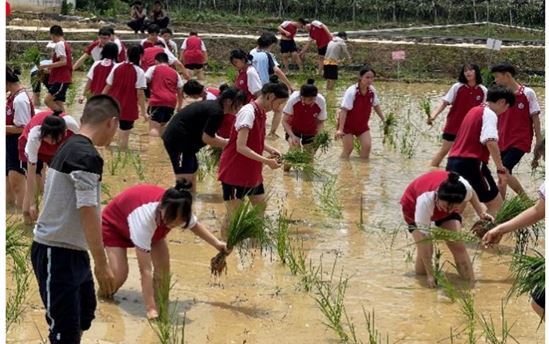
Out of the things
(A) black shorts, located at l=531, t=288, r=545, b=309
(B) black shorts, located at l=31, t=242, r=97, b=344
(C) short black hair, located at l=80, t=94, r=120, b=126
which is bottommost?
(A) black shorts, located at l=531, t=288, r=545, b=309

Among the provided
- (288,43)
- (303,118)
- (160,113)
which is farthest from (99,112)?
(288,43)

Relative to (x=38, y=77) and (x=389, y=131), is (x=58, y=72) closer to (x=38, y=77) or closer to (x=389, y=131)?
(x=38, y=77)

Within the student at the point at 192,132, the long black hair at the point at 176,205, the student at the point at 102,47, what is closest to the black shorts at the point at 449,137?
the student at the point at 192,132

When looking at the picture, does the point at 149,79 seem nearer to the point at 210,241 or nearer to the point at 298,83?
the point at 210,241

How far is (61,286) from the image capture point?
476cm

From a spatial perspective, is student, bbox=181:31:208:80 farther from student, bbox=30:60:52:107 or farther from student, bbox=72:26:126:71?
student, bbox=30:60:52:107

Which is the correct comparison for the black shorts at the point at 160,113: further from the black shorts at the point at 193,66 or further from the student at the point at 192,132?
the black shorts at the point at 193,66

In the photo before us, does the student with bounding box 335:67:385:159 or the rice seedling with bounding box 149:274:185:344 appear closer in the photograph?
the rice seedling with bounding box 149:274:185:344

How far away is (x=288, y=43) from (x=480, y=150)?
1433cm

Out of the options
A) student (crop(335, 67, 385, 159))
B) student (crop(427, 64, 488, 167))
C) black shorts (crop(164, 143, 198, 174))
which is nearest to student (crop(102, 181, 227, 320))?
black shorts (crop(164, 143, 198, 174))

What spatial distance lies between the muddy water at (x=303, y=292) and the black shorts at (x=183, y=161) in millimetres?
415

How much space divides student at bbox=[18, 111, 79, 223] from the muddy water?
0.90 meters

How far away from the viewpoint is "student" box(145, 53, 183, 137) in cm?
1220

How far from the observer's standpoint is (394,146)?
13.0 metres
